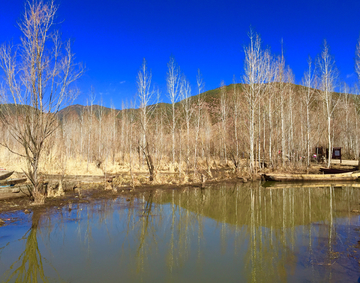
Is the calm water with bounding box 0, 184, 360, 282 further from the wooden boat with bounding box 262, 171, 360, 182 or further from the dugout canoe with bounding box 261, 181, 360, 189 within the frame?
the wooden boat with bounding box 262, 171, 360, 182

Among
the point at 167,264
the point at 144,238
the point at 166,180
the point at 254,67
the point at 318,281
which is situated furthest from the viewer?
the point at 254,67

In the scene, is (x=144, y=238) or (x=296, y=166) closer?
(x=144, y=238)

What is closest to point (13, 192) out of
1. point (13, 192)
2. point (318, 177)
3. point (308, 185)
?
point (13, 192)

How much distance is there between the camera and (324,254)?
5848 mm

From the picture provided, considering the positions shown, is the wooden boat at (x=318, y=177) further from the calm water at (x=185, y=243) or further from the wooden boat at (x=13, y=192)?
the wooden boat at (x=13, y=192)

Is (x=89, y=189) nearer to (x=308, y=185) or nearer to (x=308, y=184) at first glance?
(x=308, y=185)

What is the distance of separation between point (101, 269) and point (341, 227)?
733cm

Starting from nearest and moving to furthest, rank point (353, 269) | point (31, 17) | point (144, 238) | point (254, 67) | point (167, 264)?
point (353, 269) < point (167, 264) < point (144, 238) < point (31, 17) < point (254, 67)

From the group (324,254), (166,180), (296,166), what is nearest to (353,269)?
(324,254)

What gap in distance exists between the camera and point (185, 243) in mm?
6824

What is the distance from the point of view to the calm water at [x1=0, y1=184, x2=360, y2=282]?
16.9 ft

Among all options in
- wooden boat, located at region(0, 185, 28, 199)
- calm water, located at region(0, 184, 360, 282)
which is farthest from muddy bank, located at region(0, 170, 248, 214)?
calm water, located at region(0, 184, 360, 282)

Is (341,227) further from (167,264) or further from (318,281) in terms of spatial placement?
(167,264)

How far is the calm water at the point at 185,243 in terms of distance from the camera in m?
5.15
